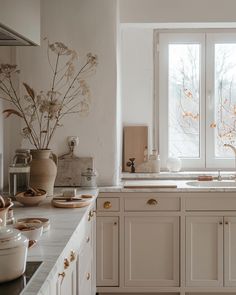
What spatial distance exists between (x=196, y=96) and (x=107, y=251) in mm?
1560

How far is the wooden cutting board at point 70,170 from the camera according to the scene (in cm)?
318

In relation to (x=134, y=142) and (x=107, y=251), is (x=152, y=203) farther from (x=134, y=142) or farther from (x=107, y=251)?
(x=134, y=142)

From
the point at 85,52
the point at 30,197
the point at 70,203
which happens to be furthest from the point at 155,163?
the point at 30,197

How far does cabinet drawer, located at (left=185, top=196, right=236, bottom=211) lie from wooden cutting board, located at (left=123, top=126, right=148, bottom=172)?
2.71 ft

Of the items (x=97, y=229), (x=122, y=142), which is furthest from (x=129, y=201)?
(x=122, y=142)

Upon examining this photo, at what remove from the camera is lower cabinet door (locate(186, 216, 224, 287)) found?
9.98 ft

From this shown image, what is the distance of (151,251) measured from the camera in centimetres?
308

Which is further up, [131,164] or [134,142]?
[134,142]

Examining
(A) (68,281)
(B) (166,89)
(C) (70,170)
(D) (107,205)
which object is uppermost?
(B) (166,89)

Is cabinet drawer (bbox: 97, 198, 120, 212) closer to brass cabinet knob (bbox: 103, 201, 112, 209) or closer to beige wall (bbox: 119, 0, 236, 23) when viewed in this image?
brass cabinet knob (bbox: 103, 201, 112, 209)

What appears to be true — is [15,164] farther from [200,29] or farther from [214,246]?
[200,29]

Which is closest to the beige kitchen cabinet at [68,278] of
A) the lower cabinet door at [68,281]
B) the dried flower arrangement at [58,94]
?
the lower cabinet door at [68,281]

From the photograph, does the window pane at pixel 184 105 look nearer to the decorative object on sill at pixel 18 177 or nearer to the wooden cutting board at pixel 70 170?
the wooden cutting board at pixel 70 170

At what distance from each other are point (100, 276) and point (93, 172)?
2.27ft
